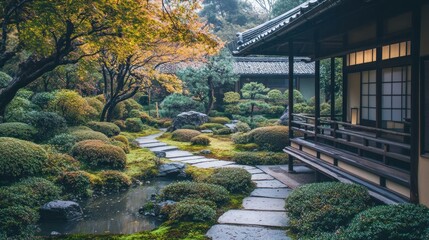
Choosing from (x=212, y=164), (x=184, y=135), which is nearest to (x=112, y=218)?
(x=212, y=164)

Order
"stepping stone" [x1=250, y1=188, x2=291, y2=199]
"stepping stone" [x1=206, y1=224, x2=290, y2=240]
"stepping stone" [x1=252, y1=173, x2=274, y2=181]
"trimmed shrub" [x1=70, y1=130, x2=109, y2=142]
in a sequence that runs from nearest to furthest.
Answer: "stepping stone" [x1=206, y1=224, x2=290, y2=240]
"stepping stone" [x1=250, y1=188, x2=291, y2=199]
"stepping stone" [x1=252, y1=173, x2=274, y2=181]
"trimmed shrub" [x1=70, y1=130, x2=109, y2=142]

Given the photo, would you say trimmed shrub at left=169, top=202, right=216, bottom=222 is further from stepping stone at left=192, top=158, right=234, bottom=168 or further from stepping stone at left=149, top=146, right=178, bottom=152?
stepping stone at left=149, top=146, right=178, bottom=152

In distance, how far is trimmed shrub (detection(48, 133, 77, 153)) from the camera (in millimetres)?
12758

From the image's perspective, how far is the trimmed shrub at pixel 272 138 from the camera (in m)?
14.8

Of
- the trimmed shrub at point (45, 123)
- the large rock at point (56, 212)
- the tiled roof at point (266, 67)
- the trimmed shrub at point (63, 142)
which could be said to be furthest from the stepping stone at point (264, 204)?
the tiled roof at point (266, 67)

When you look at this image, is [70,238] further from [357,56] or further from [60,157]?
[357,56]

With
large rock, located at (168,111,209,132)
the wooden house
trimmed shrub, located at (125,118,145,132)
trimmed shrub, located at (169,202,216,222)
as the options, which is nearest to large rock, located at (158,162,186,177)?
the wooden house

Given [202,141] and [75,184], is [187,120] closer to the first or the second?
[202,141]

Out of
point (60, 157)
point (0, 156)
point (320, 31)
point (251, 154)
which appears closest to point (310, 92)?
point (251, 154)

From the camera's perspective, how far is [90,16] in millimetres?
7320

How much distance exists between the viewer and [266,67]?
32.1 m

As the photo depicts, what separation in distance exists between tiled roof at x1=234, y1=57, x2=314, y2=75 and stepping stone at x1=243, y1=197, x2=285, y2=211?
22.5m

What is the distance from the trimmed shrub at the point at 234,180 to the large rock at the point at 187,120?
41.8 feet

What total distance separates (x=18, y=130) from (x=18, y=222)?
259 inches
